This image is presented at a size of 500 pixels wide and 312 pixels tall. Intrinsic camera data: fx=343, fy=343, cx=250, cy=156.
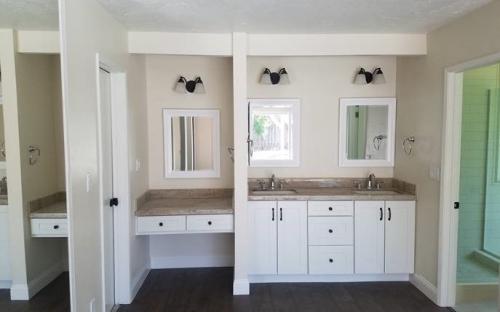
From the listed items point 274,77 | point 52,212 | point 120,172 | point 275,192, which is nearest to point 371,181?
point 275,192

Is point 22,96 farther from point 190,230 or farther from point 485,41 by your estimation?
point 485,41

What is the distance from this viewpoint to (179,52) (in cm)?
319

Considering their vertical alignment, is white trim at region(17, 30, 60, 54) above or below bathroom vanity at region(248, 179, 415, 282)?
above

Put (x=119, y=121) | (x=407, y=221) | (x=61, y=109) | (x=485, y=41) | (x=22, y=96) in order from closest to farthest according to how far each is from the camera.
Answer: (x=22, y=96) → (x=61, y=109) → (x=485, y=41) → (x=119, y=121) → (x=407, y=221)

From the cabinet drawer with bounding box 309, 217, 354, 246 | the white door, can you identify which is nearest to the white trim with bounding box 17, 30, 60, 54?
the white door

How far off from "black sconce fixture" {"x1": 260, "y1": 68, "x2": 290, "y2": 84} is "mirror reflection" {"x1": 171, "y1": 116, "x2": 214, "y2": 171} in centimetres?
75

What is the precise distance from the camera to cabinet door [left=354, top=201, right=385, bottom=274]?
346 centimetres

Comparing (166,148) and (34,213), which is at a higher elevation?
(166,148)

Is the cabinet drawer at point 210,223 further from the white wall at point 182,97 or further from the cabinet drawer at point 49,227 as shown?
the cabinet drawer at point 49,227

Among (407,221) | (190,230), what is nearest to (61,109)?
(190,230)

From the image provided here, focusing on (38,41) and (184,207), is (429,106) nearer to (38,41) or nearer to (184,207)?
(184,207)

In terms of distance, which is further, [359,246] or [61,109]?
[359,246]

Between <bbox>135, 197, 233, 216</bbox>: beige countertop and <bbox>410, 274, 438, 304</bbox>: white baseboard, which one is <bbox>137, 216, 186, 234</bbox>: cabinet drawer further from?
<bbox>410, 274, 438, 304</bbox>: white baseboard

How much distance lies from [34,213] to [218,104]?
8.18 ft
